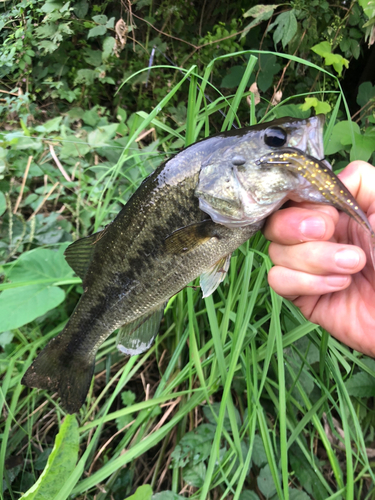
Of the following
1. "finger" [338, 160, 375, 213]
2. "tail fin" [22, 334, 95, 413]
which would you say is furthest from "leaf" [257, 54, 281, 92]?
"tail fin" [22, 334, 95, 413]

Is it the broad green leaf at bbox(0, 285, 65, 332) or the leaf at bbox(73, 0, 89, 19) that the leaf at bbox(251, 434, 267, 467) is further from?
the leaf at bbox(73, 0, 89, 19)

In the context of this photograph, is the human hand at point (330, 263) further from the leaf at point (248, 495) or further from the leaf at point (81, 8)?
the leaf at point (81, 8)

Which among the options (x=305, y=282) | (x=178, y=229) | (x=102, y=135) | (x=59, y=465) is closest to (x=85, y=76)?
(x=102, y=135)

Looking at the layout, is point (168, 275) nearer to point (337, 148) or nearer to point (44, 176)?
point (337, 148)

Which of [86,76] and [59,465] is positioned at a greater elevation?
[86,76]

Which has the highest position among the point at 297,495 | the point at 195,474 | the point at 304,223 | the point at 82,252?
the point at 304,223

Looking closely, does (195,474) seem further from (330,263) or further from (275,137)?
(275,137)
